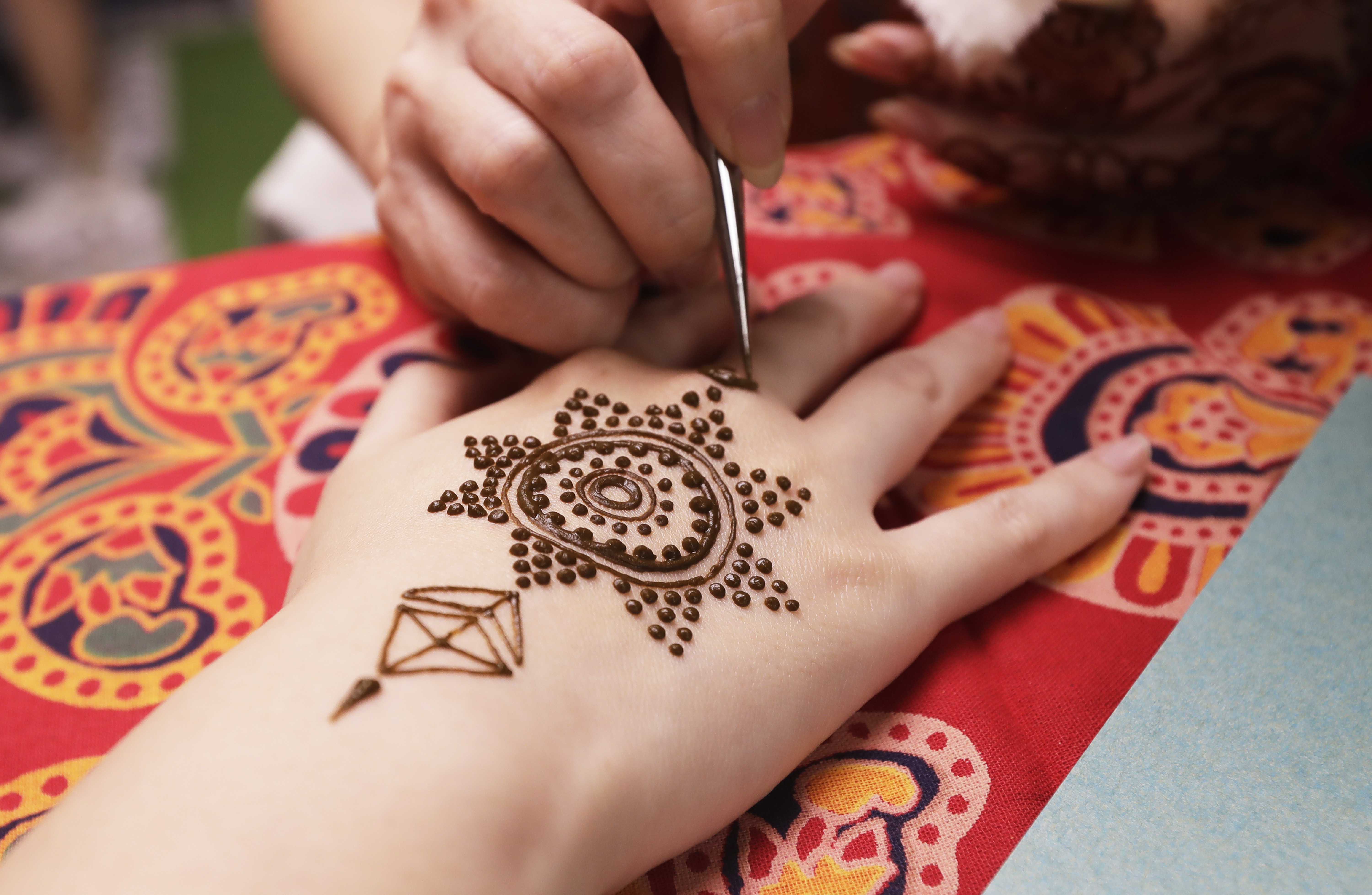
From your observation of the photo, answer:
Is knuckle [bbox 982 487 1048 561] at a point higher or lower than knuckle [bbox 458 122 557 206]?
lower

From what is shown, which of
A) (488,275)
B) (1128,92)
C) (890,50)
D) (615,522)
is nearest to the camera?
(615,522)

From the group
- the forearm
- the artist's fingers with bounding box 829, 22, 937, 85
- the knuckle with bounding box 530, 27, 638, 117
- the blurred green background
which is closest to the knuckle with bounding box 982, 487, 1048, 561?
the knuckle with bounding box 530, 27, 638, 117

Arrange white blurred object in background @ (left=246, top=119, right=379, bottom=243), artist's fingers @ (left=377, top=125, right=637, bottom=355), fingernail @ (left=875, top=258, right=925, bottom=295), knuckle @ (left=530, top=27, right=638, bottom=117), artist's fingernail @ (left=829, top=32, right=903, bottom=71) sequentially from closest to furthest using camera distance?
knuckle @ (left=530, top=27, right=638, bottom=117) < artist's fingers @ (left=377, top=125, right=637, bottom=355) < fingernail @ (left=875, top=258, right=925, bottom=295) < artist's fingernail @ (left=829, top=32, right=903, bottom=71) < white blurred object in background @ (left=246, top=119, right=379, bottom=243)

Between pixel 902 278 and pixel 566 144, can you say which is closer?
pixel 566 144

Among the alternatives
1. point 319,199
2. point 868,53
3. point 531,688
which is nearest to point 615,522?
point 531,688

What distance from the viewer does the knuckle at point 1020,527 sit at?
812 mm

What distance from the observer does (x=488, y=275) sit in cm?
85

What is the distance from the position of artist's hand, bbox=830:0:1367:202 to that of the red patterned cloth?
0.09m

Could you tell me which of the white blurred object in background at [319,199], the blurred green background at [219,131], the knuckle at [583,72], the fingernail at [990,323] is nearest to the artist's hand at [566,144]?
the knuckle at [583,72]

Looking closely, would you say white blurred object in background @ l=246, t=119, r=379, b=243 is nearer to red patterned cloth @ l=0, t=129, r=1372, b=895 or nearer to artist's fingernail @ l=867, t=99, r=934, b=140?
red patterned cloth @ l=0, t=129, r=1372, b=895

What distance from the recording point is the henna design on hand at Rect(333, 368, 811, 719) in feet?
2.11

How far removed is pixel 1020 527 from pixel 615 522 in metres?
0.36

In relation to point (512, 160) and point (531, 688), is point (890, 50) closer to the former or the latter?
point (512, 160)

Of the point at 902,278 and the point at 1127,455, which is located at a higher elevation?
the point at 902,278
